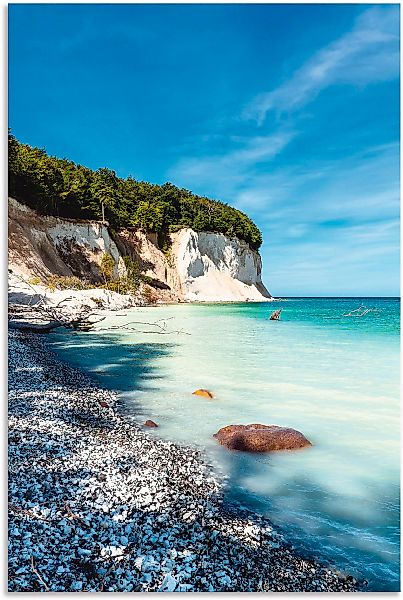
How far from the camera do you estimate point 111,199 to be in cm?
3941

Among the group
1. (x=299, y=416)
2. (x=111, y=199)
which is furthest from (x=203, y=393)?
(x=111, y=199)

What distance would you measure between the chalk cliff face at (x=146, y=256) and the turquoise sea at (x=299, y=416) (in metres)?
17.2

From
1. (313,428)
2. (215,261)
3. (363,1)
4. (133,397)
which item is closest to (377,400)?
(313,428)

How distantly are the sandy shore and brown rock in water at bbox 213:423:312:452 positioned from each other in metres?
0.51

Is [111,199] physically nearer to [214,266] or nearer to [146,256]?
[146,256]

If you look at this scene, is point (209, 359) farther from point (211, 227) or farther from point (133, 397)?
point (211, 227)

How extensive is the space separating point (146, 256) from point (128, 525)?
1701 inches

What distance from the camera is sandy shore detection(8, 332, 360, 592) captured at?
224cm

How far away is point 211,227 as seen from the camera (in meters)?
51.1

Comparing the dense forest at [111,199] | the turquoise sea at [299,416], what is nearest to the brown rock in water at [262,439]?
the turquoise sea at [299,416]

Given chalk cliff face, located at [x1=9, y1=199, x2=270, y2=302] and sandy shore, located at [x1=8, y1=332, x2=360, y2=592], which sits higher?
chalk cliff face, located at [x1=9, y1=199, x2=270, y2=302]

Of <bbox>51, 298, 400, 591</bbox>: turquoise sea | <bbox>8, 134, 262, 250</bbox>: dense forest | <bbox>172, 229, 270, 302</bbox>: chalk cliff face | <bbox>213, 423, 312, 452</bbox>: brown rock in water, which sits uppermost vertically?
<bbox>8, 134, 262, 250</bbox>: dense forest

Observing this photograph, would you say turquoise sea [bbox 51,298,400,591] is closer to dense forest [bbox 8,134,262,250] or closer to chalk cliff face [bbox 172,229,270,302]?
dense forest [bbox 8,134,262,250]

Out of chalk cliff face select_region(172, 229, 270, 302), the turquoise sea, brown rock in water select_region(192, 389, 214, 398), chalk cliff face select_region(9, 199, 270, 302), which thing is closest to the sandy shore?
the turquoise sea
